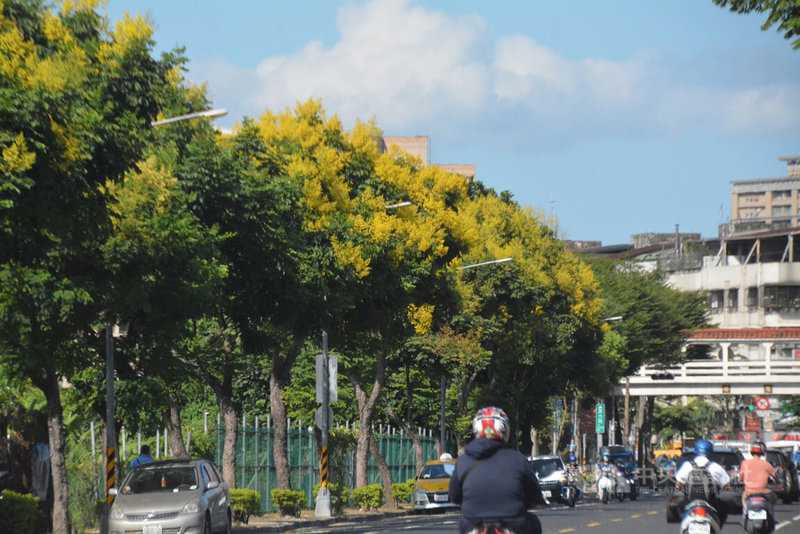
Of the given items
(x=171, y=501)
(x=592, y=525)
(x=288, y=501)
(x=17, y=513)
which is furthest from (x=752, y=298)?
(x=17, y=513)

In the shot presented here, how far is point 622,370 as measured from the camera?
7656cm

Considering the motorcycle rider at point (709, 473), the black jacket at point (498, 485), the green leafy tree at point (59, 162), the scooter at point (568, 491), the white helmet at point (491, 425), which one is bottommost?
the scooter at point (568, 491)

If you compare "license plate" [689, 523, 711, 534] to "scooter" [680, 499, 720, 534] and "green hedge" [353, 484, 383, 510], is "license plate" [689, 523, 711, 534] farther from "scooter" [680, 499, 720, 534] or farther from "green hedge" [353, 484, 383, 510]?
"green hedge" [353, 484, 383, 510]

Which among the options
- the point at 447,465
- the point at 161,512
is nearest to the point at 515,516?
the point at 161,512

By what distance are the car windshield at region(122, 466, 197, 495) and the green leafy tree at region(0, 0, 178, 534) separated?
1.16 m

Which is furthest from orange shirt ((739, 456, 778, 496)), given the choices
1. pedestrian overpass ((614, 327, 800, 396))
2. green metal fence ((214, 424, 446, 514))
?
pedestrian overpass ((614, 327, 800, 396))

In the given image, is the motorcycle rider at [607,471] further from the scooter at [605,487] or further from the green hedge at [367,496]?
the green hedge at [367,496]

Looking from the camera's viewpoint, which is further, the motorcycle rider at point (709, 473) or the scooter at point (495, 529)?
the motorcycle rider at point (709, 473)

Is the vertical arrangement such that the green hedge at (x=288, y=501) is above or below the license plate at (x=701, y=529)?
below

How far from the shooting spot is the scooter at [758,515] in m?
20.4

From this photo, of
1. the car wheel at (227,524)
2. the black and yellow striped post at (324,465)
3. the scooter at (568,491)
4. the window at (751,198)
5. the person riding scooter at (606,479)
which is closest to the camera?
→ the car wheel at (227,524)

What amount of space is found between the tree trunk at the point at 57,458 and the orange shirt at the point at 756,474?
11.1m

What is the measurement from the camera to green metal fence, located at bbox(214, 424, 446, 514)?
1389 inches

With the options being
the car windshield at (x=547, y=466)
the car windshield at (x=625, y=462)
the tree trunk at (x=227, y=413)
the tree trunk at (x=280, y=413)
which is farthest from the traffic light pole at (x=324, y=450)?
the car windshield at (x=625, y=462)
